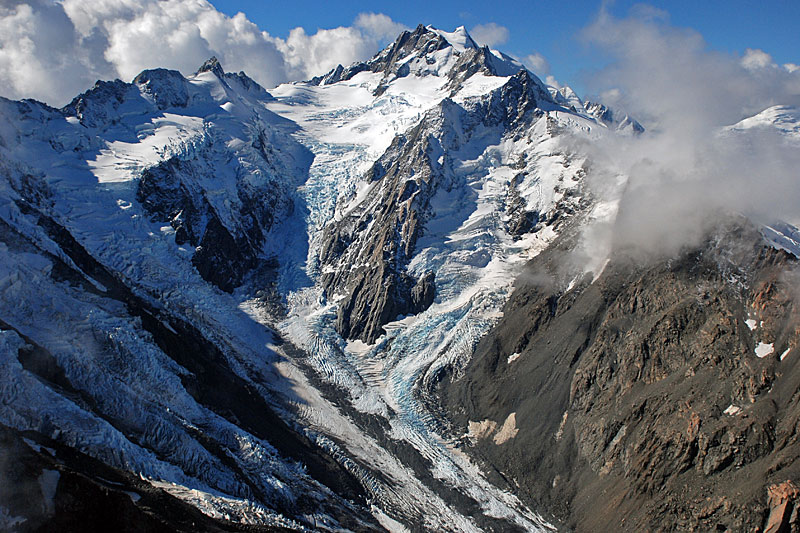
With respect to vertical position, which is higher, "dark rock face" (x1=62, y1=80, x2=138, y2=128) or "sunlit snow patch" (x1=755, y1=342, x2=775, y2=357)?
"sunlit snow patch" (x1=755, y1=342, x2=775, y2=357)

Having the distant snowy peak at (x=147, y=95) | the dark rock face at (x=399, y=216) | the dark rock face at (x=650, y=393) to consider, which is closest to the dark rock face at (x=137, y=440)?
the dark rock face at (x=650, y=393)

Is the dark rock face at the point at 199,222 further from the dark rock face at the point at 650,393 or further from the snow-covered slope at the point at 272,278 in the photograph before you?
the dark rock face at the point at 650,393

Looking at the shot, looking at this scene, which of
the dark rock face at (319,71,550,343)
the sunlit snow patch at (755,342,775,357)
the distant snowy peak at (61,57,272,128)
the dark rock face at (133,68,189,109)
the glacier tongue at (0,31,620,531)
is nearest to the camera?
the glacier tongue at (0,31,620,531)

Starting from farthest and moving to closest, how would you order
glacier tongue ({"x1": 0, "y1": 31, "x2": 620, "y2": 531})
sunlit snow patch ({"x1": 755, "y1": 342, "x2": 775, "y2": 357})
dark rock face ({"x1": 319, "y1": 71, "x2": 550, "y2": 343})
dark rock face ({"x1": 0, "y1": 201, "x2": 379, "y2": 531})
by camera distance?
dark rock face ({"x1": 319, "y1": 71, "x2": 550, "y2": 343}) < sunlit snow patch ({"x1": 755, "y1": 342, "x2": 775, "y2": 357}) < glacier tongue ({"x1": 0, "y1": 31, "x2": 620, "y2": 531}) < dark rock face ({"x1": 0, "y1": 201, "x2": 379, "y2": 531})

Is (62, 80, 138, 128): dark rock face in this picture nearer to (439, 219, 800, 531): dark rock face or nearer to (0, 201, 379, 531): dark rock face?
(0, 201, 379, 531): dark rock face

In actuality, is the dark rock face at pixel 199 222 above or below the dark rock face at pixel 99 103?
below

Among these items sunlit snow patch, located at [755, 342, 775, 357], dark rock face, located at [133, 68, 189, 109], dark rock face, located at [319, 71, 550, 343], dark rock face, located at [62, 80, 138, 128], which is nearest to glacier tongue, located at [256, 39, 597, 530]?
dark rock face, located at [319, 71, 550, 343]

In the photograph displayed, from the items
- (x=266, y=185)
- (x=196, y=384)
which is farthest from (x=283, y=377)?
(x=266, y=185)

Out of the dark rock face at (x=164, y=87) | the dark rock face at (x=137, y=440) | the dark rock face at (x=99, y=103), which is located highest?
the dark rock face at (x=164, y=87)

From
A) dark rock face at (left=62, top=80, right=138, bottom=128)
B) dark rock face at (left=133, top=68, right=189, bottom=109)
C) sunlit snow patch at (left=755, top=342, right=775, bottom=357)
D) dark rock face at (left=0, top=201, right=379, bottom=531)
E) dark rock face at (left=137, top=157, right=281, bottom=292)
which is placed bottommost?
dark rock face at (left=0, top=201, right=379, bottom=531)
